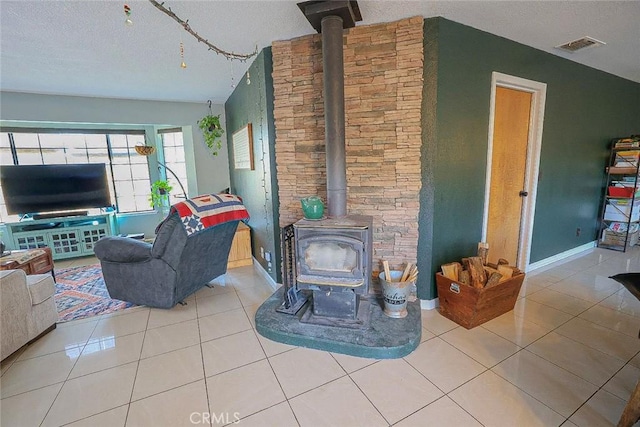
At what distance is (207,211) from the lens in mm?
2406

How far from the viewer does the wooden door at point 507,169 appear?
272cm

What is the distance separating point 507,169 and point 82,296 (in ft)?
15.0

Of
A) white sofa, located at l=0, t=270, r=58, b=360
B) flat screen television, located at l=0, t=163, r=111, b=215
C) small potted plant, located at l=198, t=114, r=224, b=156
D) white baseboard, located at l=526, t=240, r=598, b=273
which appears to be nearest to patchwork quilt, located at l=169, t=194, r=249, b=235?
white sofa, located at l=0, t=270, r=58, b=360

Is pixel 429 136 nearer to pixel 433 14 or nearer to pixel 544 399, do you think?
pixel 433 14

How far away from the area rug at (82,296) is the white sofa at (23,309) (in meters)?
0.30

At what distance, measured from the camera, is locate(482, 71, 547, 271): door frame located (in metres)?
2.56

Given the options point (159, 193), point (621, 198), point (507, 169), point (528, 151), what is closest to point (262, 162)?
point (507, 169)

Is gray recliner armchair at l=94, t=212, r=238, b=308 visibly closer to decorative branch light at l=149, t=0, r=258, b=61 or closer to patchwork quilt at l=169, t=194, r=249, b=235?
patchwork quilt at l=169, t=194, r=249, b=235

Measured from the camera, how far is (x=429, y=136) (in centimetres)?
228

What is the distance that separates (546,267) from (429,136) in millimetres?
2501

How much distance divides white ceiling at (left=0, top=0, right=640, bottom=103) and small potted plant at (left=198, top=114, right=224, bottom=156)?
1.08m

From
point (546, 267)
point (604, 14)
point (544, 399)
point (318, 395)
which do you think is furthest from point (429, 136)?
point (546, 267)

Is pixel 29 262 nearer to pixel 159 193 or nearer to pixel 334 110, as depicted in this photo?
pixel 159 193

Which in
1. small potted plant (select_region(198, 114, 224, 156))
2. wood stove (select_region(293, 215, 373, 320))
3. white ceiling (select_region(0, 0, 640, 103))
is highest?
white ceiling (select_region(0, 0, 640, 103))
